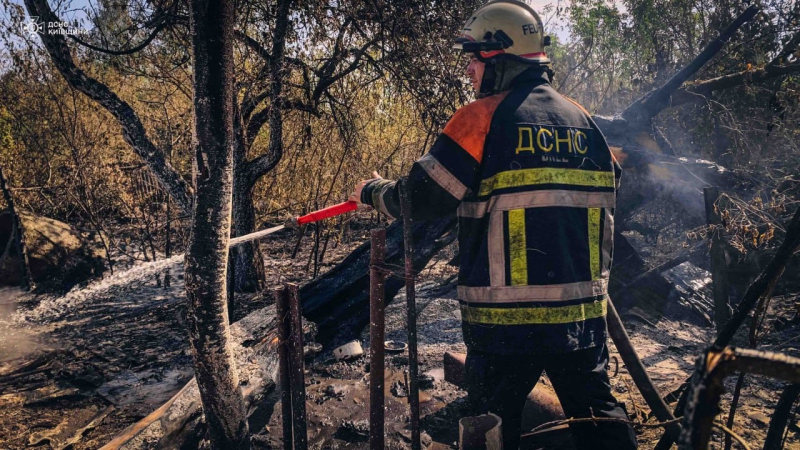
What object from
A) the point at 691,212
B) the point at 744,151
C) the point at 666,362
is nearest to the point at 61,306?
the point at 666,362

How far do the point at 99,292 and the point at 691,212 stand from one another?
887 centimetres

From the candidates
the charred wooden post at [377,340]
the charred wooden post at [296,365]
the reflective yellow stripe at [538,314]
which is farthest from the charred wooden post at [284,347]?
the reflective yellow stripe at [538,314]

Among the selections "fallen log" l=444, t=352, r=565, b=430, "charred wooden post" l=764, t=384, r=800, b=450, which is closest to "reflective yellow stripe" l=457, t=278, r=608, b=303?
"charred wooden post" l=764, t=384, r=800, b=450

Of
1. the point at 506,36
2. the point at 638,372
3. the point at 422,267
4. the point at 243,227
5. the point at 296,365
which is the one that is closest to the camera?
the point at 506,36

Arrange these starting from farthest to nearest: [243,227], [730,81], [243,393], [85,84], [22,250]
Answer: [22,250] → [730,81] → [243,227] → [85,84] → [243,393]

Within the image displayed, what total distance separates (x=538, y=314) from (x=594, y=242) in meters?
0.41

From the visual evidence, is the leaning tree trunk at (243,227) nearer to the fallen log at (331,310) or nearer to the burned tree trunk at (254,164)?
the burned tree trunk at (254,164)

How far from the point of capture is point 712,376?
2.40 feet

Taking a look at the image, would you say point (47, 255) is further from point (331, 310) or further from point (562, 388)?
point (562, 388)

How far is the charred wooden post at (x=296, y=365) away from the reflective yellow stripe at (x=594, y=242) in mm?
1406

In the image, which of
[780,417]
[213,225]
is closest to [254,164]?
[213,225]

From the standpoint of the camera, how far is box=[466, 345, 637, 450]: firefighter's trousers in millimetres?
1966

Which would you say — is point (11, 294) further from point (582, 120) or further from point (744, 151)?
point (744, 151)

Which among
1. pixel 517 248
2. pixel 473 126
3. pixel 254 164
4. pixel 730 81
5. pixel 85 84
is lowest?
pixel 517 248
